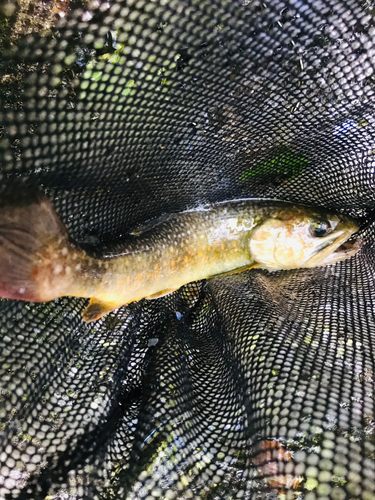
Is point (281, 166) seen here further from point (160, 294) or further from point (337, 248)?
point (160, 294)

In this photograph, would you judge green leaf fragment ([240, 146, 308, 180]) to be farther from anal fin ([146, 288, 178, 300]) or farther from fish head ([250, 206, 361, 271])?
anal fin ([146, 288, 178, 300])

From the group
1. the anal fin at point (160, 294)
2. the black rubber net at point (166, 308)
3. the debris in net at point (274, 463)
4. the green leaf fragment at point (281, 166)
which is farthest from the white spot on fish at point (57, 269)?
the green leaf fragment at point (281, 166)

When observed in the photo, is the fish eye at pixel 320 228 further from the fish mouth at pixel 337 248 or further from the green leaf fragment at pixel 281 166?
the green leaf fragment at pixel 281 166

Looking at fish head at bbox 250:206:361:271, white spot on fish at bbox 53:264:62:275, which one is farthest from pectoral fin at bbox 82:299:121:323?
fish head at bbox 250:206:361:271

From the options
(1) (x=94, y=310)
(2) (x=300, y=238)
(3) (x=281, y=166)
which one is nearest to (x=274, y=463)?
(1) (x=94, y=310)

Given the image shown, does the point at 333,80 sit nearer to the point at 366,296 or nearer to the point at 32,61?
the point at 366,296
